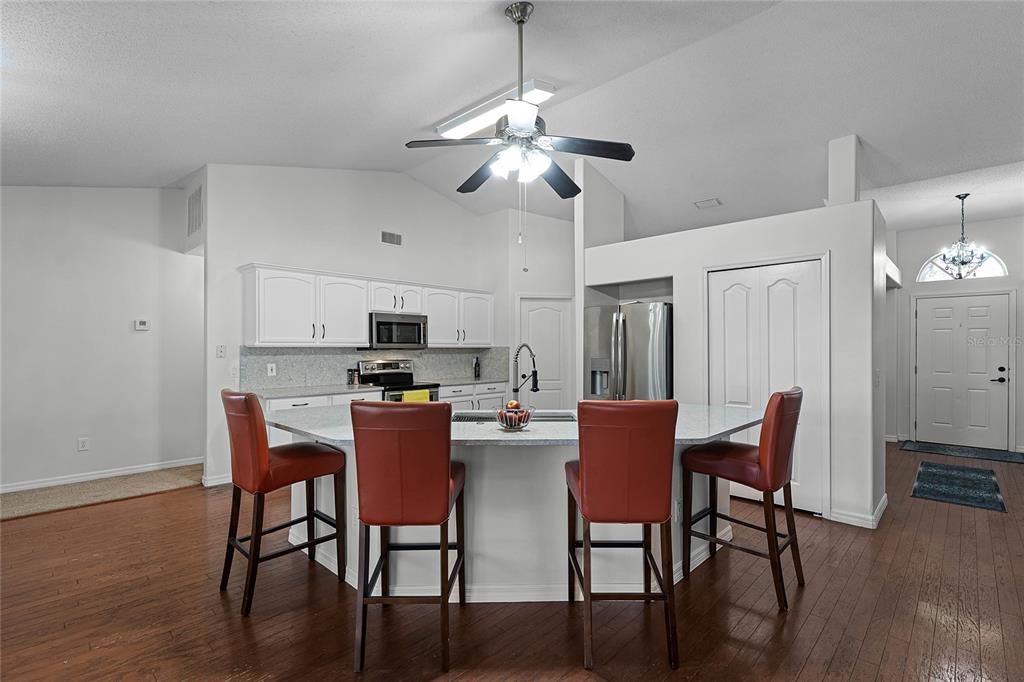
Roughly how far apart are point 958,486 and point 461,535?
476 centimetres

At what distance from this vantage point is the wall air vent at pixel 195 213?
15.9 feet

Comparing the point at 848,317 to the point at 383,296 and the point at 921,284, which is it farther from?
the point at 383,296

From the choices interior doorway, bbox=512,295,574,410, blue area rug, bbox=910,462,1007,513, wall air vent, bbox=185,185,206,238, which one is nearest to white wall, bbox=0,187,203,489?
Result: wall air vent, bbox=185,185,206,238

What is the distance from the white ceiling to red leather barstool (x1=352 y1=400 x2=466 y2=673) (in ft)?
6.97

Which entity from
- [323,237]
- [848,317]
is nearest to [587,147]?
[848,317]

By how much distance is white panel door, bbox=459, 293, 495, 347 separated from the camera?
21.2 feet

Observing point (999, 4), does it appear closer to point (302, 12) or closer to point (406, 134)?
point (302, 12)

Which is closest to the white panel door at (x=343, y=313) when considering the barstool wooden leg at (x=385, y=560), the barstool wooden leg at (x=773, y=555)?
the barstool wooden leg at (x=385, y=560)

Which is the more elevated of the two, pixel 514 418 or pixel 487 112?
pixel 487 112

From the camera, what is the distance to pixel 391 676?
1981 mm

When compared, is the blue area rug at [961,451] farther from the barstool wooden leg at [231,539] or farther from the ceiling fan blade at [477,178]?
the barstool wooden leg at [231,539]

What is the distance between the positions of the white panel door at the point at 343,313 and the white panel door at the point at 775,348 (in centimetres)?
345

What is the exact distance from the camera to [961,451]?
19.8ft

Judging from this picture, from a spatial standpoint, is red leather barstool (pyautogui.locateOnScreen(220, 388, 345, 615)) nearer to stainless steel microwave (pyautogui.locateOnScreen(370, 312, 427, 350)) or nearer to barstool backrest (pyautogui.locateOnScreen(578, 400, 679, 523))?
barstool backrest (pyautogui.locateOnScreen(578, 400, 679, 523))
